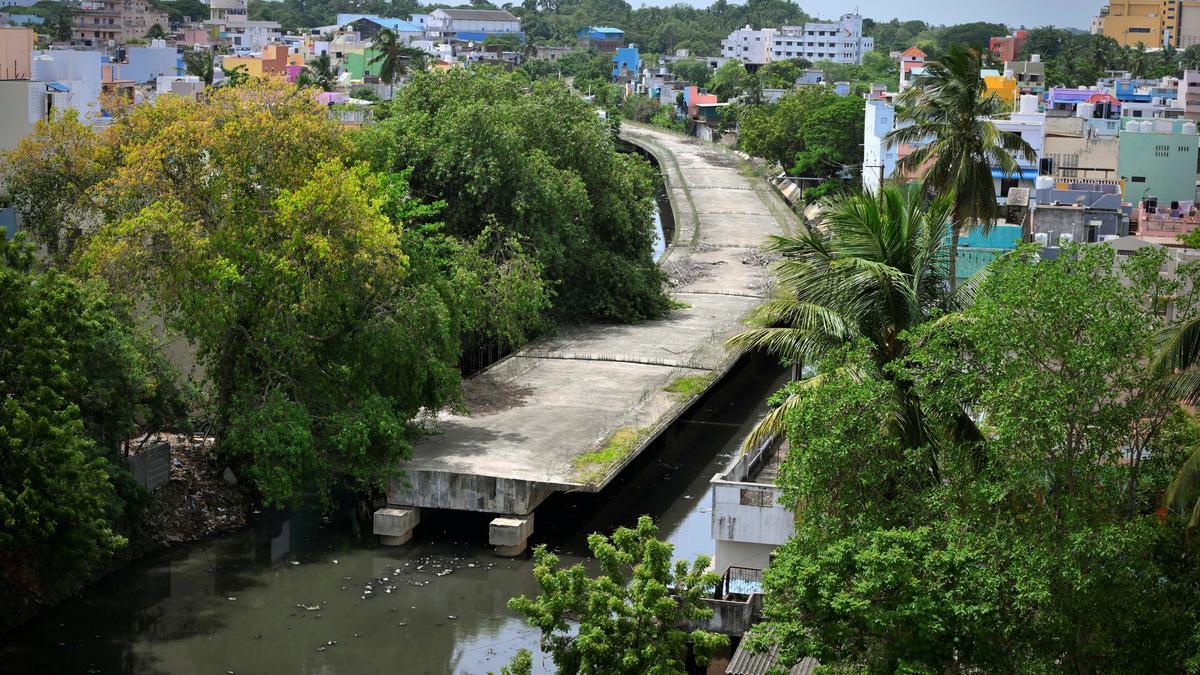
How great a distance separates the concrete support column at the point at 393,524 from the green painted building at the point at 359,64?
345ft

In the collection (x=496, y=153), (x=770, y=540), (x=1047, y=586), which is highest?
(x=496, y=153)

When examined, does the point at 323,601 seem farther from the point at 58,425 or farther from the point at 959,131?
the point at 959,131

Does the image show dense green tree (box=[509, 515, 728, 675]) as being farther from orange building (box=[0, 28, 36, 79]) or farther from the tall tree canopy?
orange building (box=[0, 28, 36, 79])

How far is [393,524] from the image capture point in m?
29.2

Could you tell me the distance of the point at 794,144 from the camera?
85.1m

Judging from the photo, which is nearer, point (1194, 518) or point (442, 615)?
point (1194, 518)

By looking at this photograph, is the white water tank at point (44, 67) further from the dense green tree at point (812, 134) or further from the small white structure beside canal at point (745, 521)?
the small white structure beside canal at point (745, 521)

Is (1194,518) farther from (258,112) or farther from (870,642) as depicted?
(258,112)

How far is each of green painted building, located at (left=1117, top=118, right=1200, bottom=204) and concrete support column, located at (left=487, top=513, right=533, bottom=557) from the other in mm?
39534

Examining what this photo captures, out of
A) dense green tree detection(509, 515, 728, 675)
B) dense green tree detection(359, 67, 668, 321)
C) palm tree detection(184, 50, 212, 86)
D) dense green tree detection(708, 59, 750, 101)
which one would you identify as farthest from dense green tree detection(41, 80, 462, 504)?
dense green tree detection(708, 59, 750, 101)

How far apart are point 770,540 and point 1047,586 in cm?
1102

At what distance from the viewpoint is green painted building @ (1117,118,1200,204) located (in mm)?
60219

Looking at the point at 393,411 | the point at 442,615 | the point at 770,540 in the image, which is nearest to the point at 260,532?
the point at 393,411

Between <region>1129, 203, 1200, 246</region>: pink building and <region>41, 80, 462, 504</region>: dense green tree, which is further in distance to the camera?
<region>1129, 203, 1200, 246</region>: pink building
